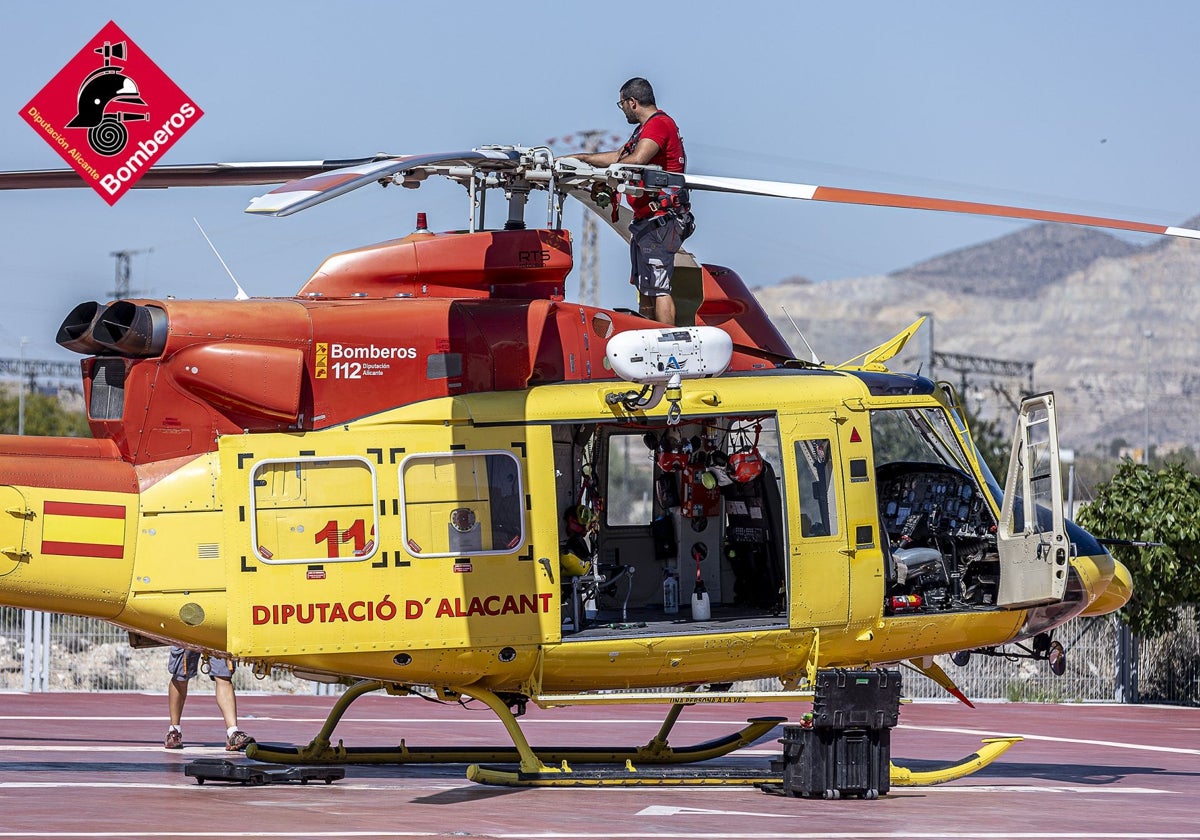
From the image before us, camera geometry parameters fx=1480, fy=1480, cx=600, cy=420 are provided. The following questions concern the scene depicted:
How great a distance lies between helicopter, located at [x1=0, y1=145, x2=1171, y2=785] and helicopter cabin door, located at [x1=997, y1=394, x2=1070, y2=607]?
0.02 m

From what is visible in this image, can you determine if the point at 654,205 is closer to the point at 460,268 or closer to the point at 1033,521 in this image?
the point at 460,268

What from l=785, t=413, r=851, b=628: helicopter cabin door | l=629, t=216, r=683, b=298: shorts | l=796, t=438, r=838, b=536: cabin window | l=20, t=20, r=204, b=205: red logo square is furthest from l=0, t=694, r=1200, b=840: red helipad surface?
l=20, t=20, r=204, b=205: red logo square

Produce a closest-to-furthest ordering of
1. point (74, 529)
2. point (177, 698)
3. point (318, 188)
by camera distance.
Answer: point (318, 188), point (74, 529), point (177, 698)

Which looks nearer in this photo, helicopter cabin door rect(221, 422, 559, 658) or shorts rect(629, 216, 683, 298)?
helicopter cabin door rect(221, 422, 559, 658)

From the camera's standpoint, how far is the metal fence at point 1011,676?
21438 mm

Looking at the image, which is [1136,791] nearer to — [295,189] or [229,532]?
[229,532]

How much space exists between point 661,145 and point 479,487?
2.89 meters

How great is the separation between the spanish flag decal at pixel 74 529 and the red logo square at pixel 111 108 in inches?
191

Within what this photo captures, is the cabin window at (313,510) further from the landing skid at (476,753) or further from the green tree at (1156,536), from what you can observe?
the green tree at (1156,536)

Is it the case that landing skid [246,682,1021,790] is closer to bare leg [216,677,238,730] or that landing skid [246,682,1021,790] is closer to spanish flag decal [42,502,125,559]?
bare leg [216,677,238,730]

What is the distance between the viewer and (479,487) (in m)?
10.8

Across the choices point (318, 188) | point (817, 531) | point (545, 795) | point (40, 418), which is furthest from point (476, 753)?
point (40, 418)

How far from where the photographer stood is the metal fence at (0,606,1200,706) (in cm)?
2144

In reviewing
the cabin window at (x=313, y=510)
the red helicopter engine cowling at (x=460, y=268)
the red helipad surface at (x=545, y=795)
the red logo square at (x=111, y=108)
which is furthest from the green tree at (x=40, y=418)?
the cabin window at (x=313, y=510)
